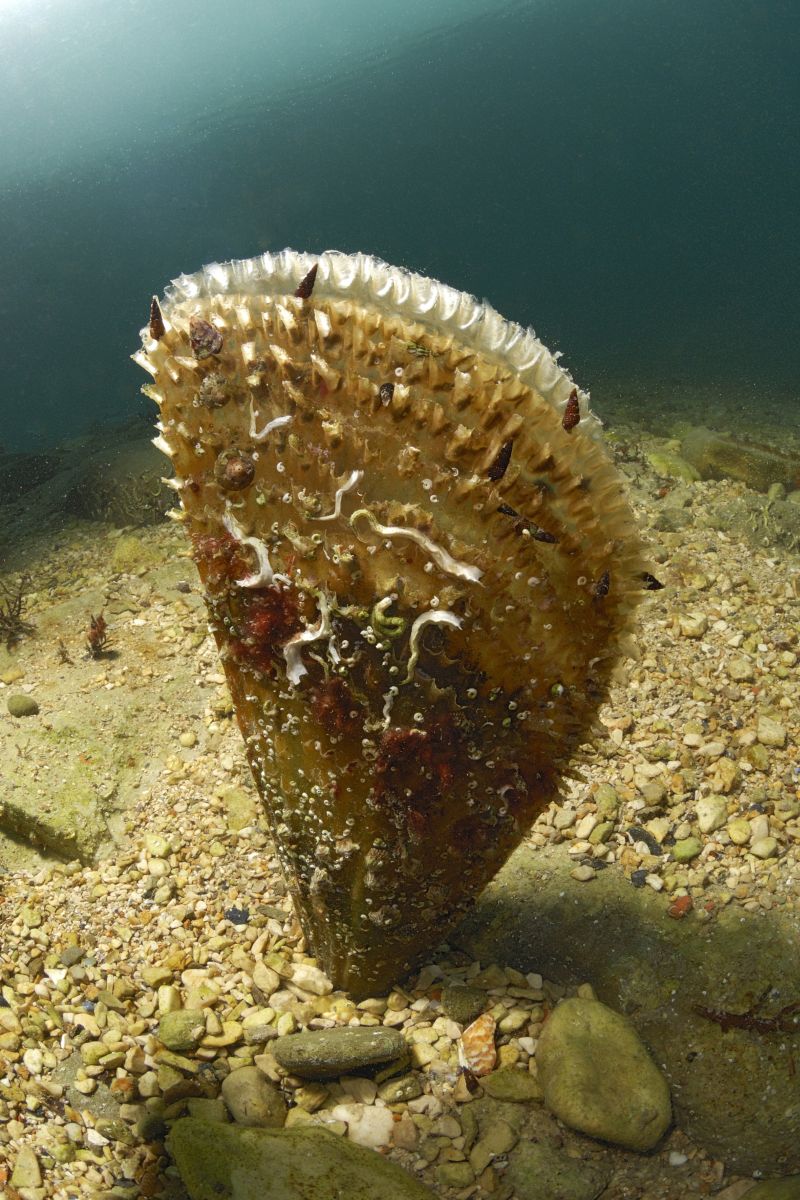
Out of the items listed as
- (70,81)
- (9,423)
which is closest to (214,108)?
(70,81)

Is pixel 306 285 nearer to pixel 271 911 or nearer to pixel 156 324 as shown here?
pixel 156 324

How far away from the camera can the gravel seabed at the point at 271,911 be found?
7.40 ft

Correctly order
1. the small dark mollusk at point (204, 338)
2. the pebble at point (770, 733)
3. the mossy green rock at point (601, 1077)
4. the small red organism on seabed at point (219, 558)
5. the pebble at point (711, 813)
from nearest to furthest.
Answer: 1. the small dark mollusk at point (204, 338)
2. the small red organism on seabed at point (219, 558)
3. the mossy green rock at point (601, 1077)
4. the pebble at point (711, 813)
5. the pebble at point (770, 733)

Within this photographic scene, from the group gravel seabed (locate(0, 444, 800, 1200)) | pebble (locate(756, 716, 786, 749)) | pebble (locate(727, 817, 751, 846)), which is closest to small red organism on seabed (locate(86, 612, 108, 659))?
gravel seabed (locate(0, 444, 800, 1200))

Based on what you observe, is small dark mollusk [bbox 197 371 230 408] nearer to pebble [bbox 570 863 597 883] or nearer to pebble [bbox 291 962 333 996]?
pebble [bbox 291 962 333 996]

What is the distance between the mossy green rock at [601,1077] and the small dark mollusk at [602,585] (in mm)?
1442

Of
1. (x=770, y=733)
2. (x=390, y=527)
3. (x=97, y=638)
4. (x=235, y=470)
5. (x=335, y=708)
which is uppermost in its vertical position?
(x=235, y=470)

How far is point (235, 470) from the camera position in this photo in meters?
1.92

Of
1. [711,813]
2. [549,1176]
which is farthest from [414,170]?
[549,1176]

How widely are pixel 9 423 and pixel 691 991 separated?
20.6 meters

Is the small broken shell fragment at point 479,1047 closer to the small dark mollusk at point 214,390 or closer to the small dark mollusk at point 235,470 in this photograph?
the small dark mollusk at point 235,470

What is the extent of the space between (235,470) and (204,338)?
0.34 metres

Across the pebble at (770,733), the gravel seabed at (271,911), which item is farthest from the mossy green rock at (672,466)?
the pebble at (770,733)

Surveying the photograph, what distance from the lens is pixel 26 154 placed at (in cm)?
2050
